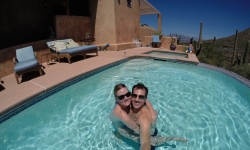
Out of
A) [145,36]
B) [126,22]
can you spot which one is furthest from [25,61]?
[145,36]

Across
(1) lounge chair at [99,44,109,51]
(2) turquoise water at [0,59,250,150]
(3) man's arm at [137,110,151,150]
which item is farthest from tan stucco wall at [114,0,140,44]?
(3) man's arm at [137,110,151,150]

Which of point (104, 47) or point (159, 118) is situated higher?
point (104, 47)

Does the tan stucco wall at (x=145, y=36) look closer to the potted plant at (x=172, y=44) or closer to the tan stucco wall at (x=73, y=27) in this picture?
the potted plant at (x=172, y=44)

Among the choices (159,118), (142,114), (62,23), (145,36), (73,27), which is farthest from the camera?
(145,36)

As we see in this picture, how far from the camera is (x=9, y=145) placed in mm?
2918

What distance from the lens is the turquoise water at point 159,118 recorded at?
2.93 metres

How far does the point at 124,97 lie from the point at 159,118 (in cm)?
166

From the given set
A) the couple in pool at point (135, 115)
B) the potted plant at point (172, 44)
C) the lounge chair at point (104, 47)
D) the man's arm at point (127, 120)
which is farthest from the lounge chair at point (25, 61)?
the potted plant at point (172, 44)

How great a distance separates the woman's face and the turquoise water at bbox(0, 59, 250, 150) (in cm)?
85

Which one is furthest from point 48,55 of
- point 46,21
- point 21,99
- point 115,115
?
point 115,115

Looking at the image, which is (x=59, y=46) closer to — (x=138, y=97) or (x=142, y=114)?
(x=138, y=97)

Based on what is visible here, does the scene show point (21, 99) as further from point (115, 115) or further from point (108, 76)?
point (108, 76)

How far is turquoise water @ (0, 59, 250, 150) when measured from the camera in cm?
293

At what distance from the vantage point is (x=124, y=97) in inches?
92.0
